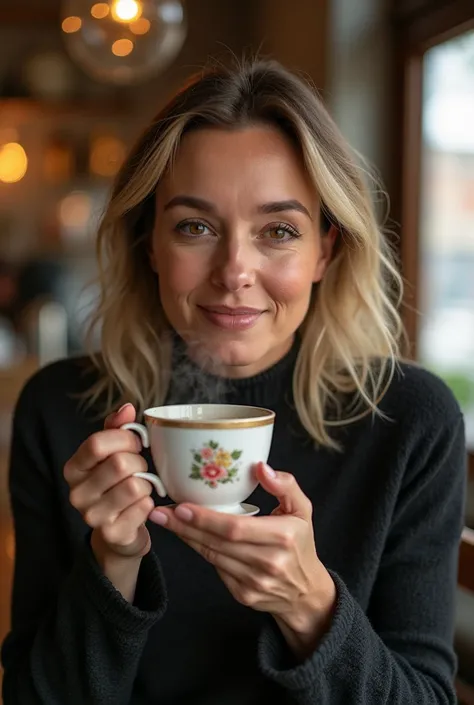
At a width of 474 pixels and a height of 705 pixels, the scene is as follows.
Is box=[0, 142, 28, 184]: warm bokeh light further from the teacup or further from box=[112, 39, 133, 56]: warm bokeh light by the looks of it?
the teacup

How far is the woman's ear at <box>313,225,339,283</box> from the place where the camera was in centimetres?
130

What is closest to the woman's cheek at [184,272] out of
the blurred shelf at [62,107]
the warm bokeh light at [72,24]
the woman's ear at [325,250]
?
the woman's ear at [325,250]

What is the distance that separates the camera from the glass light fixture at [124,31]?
2.21 meters

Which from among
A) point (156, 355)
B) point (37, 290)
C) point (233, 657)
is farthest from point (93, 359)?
point (37, 290)

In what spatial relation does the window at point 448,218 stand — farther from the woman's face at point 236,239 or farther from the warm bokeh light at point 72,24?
the woman's face at point 236,239

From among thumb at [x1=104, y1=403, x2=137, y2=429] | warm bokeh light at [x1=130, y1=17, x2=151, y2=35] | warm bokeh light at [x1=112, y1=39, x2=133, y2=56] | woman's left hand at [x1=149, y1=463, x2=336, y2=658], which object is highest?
warm bokeh light at [x1=130, y1=17, x2=151, y2=35]

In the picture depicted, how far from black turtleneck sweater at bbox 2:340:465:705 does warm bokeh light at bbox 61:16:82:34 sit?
1.25m

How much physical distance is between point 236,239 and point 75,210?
4.85 meters

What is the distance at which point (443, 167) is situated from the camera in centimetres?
323

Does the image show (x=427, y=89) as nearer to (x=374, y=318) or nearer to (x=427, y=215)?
(x=427, y=215)

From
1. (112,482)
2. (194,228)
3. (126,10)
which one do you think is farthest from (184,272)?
(126,10)

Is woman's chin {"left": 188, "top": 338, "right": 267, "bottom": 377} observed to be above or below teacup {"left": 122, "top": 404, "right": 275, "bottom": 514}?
above

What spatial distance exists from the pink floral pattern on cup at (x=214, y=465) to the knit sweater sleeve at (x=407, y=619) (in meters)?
0.22

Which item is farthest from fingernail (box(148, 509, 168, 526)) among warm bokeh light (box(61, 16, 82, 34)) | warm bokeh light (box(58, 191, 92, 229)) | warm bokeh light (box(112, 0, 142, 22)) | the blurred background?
warm bokeh light (box(58, 191, 92, 229))
